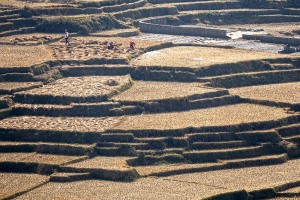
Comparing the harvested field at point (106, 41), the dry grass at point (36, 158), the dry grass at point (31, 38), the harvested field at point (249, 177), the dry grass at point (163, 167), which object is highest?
the dry grass at point (31, 38)

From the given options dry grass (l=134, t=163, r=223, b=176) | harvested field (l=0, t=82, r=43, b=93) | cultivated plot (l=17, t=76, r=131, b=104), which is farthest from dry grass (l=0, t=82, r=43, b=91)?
dry grass (l=134, t=163, r=223, b=176)

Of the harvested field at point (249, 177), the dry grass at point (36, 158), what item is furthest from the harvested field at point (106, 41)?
the harvested field at point (249, 177)

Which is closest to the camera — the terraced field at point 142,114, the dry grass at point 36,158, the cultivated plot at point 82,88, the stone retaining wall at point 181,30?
the terraced field at point 142,114

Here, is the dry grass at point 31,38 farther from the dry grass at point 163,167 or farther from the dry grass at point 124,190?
the dry grass at point 124,190

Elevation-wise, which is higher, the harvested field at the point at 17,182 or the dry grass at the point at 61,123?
the dry grass at the point at 61,123

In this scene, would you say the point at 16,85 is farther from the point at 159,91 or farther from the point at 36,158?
the point at 36,158

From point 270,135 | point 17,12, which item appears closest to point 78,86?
point 270,135

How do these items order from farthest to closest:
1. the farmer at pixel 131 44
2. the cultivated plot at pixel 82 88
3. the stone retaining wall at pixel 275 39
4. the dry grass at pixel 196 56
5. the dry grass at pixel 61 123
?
the stone retaining wall at pixel 275 39 → the farmer at pixel 131 44 → the dry grass at pixel 196 56 → the cultivated plot at pixel 82 88 → the dry grass at pixel 61 123
